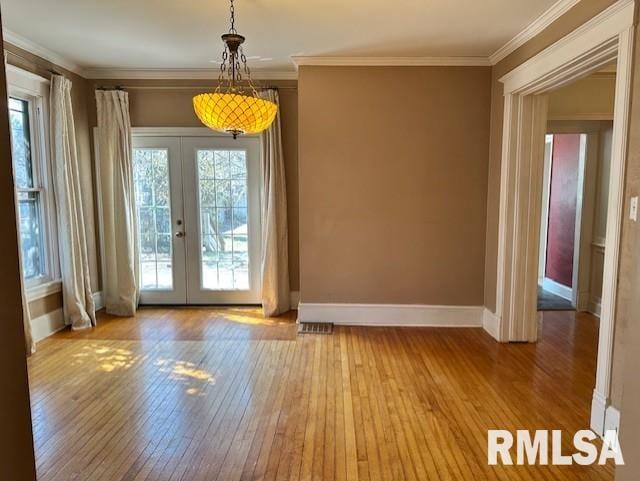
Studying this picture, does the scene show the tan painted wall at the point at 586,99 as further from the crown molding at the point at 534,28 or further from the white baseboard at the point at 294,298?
the white baseboard at the point at 294,298

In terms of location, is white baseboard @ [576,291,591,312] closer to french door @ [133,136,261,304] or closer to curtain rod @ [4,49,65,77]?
french door @ [133,136,261,304]

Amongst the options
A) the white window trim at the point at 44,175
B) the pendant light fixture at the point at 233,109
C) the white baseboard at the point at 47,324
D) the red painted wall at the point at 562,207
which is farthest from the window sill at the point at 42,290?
the red painted wall at the point at 562,207

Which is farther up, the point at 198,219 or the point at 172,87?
the point at 172,87

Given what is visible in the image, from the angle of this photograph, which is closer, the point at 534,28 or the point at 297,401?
the point at 297,401

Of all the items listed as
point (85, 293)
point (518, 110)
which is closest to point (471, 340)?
point (518, 110)

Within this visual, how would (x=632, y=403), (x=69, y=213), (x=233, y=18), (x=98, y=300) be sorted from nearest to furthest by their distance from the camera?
1. (x=632, y=403)
2. (x=233, y=18)
3. (x=69, y=213)
4. (x=98, y=300)

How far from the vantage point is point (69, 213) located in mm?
4043

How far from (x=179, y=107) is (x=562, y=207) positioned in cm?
527

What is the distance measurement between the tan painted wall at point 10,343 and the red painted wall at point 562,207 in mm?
5768

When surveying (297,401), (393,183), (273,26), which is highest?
(273,26)

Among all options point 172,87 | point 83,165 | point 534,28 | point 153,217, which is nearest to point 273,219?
point 153,217

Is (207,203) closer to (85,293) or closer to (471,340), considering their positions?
(85,293)

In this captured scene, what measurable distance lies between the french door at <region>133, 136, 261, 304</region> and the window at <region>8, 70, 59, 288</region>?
3.34ft

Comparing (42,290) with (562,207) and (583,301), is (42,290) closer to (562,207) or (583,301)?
(583,301)
